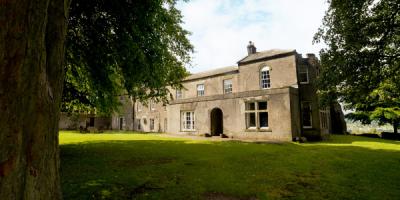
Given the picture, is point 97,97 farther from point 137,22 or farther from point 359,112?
point 359,112

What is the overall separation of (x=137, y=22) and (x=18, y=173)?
8007mm

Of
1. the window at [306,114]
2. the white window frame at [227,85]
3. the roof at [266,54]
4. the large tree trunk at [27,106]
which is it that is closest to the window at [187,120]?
the white window frame at [227,85]

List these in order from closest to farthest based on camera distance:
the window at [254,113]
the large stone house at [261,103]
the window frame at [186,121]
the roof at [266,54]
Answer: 1. the large stone house at [261,103]
2. the window at [254,113]
3. the roof at [266,54]
4. the window frame at [186,121]

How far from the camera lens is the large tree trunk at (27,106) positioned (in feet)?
10.2

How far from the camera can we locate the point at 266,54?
26.7 meters

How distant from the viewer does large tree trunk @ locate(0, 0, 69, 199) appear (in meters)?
3.11

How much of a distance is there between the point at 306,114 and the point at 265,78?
19.2 ft

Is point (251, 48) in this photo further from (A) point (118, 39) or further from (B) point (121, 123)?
(B) point (121, 123)

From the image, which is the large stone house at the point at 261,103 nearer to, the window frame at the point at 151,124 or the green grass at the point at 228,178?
the green grass at the point at 228,178

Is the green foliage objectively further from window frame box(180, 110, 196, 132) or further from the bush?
the bush

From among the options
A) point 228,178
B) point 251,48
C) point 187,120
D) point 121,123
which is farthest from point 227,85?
point 121,123

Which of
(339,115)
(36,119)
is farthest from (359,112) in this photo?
(36,119)

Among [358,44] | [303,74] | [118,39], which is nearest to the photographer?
[118,39]

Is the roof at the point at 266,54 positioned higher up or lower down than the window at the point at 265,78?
higher up
